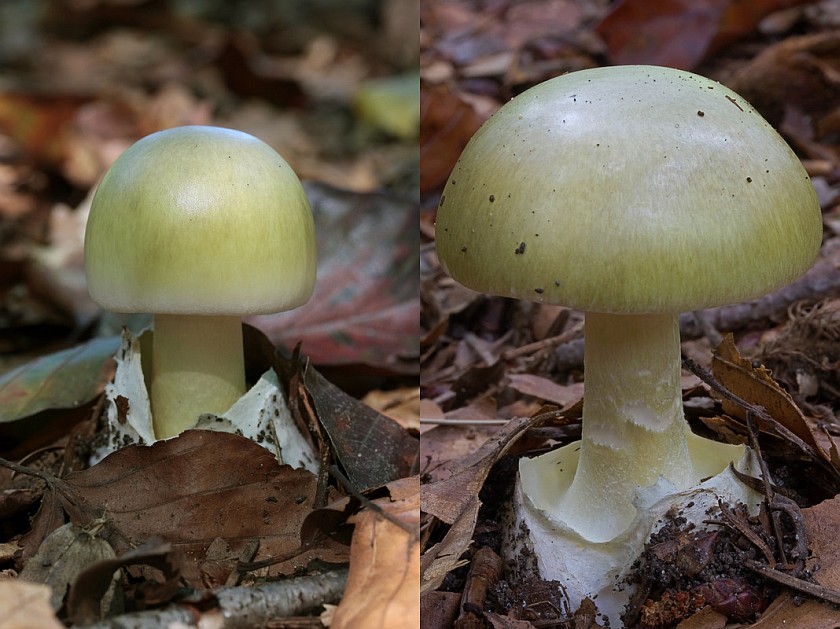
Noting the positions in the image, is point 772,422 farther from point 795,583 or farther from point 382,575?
point 382,575

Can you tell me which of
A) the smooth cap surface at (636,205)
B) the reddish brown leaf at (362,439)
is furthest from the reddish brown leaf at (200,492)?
the smooth cap surface at (636,205)

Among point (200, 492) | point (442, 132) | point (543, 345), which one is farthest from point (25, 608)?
point (442, 132)

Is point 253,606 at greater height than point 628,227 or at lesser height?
lesser

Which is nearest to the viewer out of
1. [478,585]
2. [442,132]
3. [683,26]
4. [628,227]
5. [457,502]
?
[628,227]

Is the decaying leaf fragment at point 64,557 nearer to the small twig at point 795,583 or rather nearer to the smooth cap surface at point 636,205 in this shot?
the smooth cap surface at point 636,205

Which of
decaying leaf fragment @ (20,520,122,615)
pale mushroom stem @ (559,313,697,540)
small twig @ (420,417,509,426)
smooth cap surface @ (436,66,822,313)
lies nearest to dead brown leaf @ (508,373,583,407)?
small twig @ (420,417,509,426)

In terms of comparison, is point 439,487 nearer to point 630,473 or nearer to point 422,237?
point 630,473
